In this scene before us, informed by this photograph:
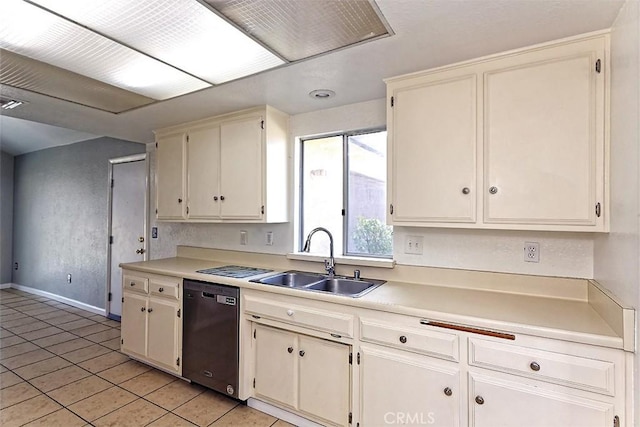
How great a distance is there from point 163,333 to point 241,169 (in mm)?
1469

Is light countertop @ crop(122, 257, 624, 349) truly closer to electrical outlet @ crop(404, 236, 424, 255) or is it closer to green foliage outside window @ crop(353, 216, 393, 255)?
electrical outlet @ crop(404, 236, 424, 255)

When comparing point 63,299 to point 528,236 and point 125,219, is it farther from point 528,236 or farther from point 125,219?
point 528,236

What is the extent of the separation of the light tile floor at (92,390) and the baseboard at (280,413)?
0.03m

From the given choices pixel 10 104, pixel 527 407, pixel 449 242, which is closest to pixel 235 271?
pixel 449 242

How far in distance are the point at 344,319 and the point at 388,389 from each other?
0.41m

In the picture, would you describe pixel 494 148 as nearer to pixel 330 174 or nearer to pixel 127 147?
pixel 330 174

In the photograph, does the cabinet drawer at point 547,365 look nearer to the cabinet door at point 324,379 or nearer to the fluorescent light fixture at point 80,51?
the cabinet door at point 324,379

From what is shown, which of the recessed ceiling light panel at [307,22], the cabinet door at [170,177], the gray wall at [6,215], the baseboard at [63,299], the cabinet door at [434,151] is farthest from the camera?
the gray wall at [6,215]

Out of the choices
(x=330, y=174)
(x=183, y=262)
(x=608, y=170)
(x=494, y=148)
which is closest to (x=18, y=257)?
(x=183, y=262)

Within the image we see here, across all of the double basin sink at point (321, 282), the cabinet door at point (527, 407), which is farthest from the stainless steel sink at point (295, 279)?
the cabinet door at point (527, 407)

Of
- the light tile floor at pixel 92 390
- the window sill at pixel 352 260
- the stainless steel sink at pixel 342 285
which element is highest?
the window sill at pixel 352 260

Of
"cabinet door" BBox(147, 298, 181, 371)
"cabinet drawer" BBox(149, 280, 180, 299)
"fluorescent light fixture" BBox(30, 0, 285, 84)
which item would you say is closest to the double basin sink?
"cabinet drawer" BBox(149, 280, 180, 299)

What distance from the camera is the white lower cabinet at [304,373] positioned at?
1863 mm

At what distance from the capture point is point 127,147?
4121 mm
